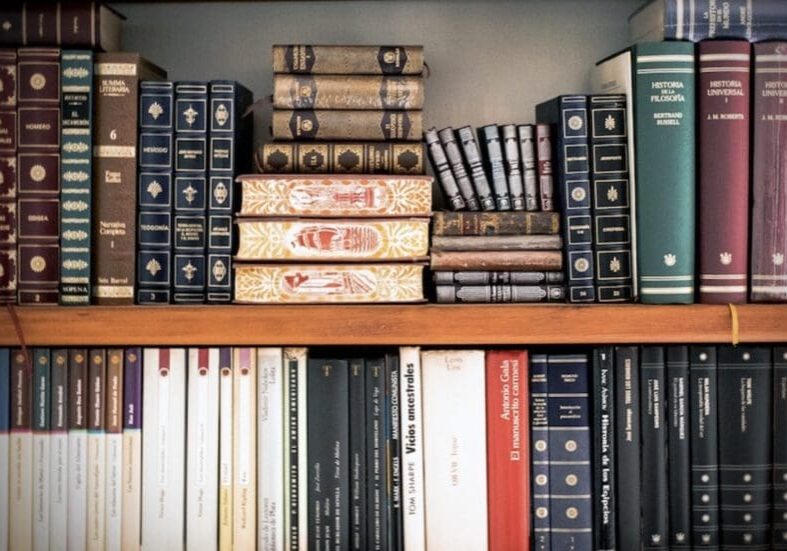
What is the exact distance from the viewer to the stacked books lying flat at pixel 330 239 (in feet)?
3.32

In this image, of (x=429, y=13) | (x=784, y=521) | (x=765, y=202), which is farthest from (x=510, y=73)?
(x=784, y=521)

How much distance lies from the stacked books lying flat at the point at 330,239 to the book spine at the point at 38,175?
227 millimetres

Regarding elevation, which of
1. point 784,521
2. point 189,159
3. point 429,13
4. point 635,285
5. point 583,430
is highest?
point 429,13

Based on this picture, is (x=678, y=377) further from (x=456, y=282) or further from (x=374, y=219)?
(x=374, y=219)

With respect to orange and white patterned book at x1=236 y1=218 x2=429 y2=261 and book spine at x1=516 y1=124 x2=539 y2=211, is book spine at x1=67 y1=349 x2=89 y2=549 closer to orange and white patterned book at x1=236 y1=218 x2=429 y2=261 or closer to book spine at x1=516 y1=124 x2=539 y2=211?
orange and white patterned book at x1=236 y1=218 x2=429 y2=261

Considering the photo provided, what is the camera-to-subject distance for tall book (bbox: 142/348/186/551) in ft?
3.31

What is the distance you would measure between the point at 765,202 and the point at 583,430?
0.35 m

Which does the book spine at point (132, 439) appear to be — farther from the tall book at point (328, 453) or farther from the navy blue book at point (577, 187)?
the navy blue book at point (577, 187)

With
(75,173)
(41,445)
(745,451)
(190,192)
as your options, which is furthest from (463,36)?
(41,445)

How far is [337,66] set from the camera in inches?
40.8

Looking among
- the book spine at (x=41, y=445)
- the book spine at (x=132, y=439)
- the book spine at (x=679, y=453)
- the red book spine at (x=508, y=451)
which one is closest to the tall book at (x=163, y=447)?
the book spine at (x=132, y=439)

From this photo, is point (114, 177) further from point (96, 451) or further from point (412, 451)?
point (412, 451)

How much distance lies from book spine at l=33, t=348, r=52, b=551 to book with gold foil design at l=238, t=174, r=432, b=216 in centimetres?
31

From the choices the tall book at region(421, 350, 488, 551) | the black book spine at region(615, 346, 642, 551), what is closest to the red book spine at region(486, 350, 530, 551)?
the tall book at region(421, 350, 488, 551)
